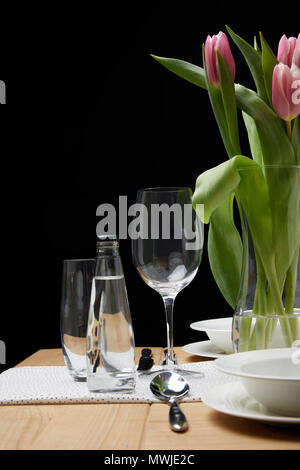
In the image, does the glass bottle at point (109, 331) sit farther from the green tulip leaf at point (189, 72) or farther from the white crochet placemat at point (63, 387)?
the green tulip leaf at point (189, 72)

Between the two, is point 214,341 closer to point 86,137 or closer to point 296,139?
point 296,139

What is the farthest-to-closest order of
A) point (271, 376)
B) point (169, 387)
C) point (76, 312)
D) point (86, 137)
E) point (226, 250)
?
point (86, 137) < point (226, 250) < point (76, 312) < point (169, 387) < point (271, 376)

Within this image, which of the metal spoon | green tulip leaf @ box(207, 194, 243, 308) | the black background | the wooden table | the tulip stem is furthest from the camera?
the black background

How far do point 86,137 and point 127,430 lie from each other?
4.71ft

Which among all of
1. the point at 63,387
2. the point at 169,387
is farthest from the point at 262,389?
the point at 63,387

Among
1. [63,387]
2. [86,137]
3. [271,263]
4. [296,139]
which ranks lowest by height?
[63,387]

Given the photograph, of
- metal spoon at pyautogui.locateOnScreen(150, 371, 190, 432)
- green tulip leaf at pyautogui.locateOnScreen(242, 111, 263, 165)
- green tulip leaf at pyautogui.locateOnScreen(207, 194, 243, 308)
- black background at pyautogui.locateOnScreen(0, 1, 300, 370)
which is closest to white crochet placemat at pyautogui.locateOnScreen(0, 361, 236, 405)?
metal spoon at pyautogui.locateOnScreen(150, 371, 190, 432)

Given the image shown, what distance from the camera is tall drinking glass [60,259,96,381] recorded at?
0.78m

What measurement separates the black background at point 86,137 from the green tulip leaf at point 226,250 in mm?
965

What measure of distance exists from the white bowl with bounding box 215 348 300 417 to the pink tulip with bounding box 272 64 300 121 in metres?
0.27

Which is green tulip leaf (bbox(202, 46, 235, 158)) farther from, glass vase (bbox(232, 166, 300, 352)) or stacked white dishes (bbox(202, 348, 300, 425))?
stacked white dishes (bbox(202, 348, 300, 425))

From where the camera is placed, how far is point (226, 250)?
89cm

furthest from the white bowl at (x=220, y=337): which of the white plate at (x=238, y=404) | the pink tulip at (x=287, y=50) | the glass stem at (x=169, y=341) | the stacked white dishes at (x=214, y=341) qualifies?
the pink tulip at (x=287, y=50)

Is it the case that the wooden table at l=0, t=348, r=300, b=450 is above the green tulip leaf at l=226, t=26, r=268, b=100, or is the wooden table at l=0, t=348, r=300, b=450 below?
below
